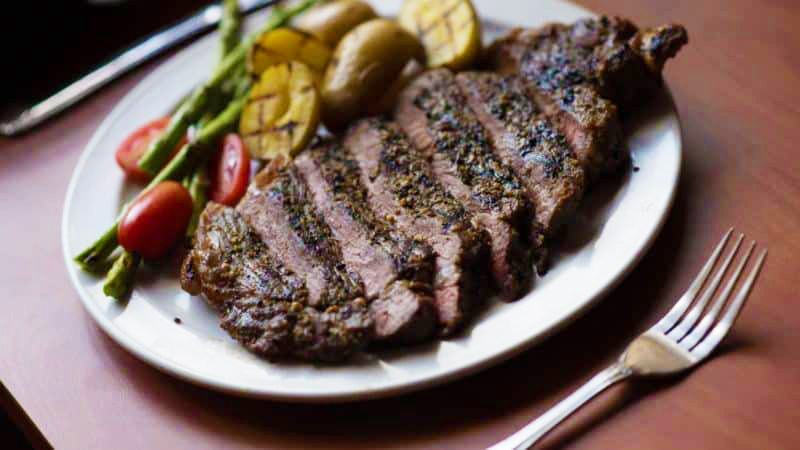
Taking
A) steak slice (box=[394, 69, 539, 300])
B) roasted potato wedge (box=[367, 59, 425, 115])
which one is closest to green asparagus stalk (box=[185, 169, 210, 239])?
roasted potato wedge (box=[367, 59, 425, 115])

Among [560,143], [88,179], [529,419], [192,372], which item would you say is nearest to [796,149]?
[560,143]

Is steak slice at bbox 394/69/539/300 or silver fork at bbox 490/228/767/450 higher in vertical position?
steak slice at bbox 394/69/539/300

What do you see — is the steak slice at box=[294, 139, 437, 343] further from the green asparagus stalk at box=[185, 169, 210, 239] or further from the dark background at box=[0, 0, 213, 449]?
the dark background at box=[0, 0, 213, 449]

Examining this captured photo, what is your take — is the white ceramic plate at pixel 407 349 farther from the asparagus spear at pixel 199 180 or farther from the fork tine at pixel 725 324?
the fork tine at pixel 725 324

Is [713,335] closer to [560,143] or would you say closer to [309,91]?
[560,143]

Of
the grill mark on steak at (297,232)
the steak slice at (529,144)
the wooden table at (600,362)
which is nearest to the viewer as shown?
the wooden table at (600,362)

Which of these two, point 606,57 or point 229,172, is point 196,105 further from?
point 606,57

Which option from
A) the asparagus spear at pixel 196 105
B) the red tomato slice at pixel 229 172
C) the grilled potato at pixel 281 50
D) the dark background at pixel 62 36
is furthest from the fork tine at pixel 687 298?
the dark background at pixel 62 36
